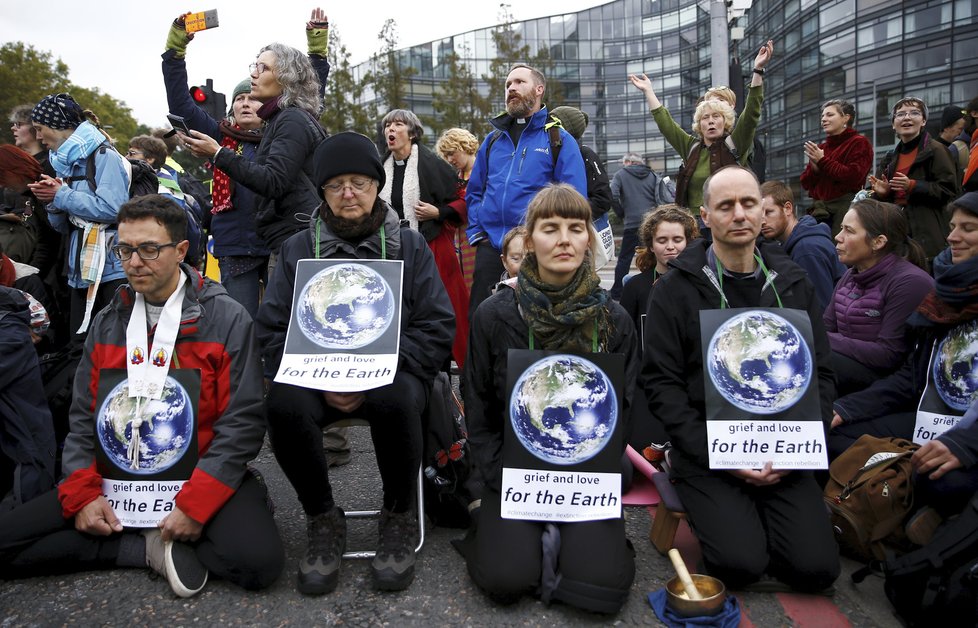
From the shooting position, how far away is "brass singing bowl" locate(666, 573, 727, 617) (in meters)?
2.54

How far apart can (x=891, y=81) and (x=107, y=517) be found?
40.5 metres

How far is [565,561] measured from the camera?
2.70 m

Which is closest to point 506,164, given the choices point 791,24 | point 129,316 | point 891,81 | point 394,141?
point 394,141

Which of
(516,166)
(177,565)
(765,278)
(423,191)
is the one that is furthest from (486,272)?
(177,565)

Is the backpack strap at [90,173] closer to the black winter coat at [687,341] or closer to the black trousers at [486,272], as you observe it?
the black trousers at [486,272]

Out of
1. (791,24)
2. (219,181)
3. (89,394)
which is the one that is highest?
(791,24)

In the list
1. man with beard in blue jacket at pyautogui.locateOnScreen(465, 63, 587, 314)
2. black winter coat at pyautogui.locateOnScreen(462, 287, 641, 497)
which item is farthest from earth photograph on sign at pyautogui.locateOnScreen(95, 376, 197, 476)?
man with beard in blue jacket at pyautogui.locateOnScreen(465, 63, 587, 314)

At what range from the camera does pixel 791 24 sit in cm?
4475

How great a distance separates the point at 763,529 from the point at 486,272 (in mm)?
2453

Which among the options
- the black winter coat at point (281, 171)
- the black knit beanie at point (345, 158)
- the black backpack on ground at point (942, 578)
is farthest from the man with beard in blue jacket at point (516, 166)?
the black backpack on ground at point (942, 578)

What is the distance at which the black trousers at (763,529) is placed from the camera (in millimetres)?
2742

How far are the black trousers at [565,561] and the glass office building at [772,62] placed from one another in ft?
30.7

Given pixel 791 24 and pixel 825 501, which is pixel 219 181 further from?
pixel 791 24

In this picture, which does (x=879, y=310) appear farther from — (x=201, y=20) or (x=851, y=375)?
(x=201, y=20)
